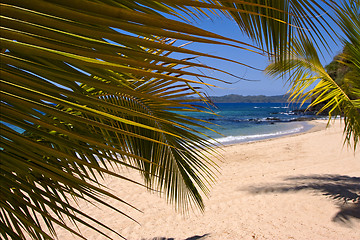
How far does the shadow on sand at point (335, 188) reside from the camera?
433cm

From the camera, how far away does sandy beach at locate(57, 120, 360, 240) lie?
3.96 metres

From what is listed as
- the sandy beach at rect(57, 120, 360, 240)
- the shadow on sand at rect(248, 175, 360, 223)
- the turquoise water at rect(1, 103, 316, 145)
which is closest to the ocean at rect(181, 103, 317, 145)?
the turquoise water at rect(1, 103, 316, 145)

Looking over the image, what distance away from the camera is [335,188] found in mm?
5488

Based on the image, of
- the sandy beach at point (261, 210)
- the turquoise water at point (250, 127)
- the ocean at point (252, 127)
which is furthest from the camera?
the ocean at point (252, 127)

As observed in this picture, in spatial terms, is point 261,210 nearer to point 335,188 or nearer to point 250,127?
point 335,188

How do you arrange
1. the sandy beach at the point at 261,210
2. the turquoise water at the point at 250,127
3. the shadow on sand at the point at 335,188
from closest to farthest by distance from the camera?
the sandy beach at the point at 261,210 → the shadow on sand at the point at 335,188 → the turquoise water at the point at 250,127

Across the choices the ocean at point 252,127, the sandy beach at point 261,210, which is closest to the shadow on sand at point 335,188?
the sandy beach at point 261,210

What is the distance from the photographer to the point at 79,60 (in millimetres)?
342

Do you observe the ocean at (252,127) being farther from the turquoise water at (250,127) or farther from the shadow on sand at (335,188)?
the shadow on sand at (335,188)

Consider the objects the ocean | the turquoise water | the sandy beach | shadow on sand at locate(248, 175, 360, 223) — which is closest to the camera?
the sandy beach

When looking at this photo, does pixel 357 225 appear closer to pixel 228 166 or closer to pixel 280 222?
pixel 280 222

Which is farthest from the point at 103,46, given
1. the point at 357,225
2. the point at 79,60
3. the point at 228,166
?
the point at 228,166

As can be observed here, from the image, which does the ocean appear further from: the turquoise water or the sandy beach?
the sandy beach

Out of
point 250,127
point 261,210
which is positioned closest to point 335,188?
point 261,210
